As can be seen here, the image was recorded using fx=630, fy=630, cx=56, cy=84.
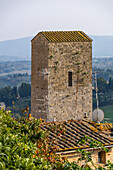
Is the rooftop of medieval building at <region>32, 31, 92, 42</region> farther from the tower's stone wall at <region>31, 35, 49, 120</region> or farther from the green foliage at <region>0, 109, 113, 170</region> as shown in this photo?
the green foliage at <region>0, 109, 113, 170</region>

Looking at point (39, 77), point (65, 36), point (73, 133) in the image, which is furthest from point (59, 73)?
point (73, 133)

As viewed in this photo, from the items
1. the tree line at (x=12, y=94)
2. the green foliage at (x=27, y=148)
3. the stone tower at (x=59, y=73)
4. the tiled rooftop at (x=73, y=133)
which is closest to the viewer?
the green foliage at (x=27, y=148)

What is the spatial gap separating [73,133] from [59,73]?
8214mm

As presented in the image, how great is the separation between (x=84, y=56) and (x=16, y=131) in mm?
13535

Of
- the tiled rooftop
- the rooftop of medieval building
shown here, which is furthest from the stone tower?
the tiled rooftop

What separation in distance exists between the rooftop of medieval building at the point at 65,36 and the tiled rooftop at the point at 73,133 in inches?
293

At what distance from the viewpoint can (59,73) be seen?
92.5ft

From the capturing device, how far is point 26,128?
53.1ft

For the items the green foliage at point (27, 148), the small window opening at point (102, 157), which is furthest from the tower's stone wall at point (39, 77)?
the green foliage at point (27, 148)

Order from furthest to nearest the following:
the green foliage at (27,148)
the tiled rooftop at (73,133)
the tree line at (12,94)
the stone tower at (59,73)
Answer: the tree line at (12,94) < the stone tower at (59,73) < the tiled rooftop at (73,133) < the green foliage at (27,148)

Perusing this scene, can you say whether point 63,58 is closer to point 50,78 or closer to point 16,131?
point 50,78

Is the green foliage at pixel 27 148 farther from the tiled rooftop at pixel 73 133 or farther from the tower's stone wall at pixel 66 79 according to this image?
the tower's stone wall at pixel 66 79

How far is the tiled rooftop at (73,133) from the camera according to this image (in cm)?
1911

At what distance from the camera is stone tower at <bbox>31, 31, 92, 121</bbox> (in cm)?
2800
